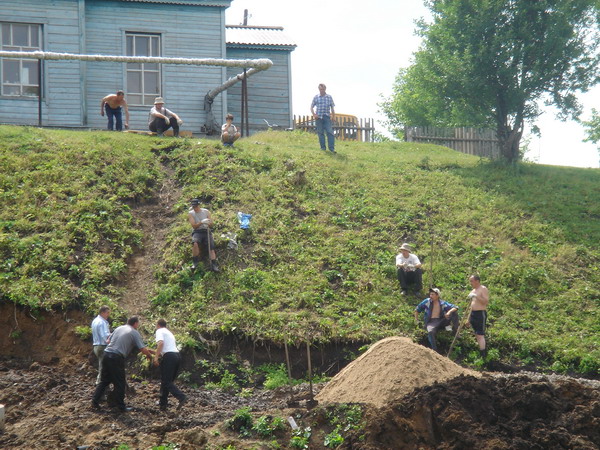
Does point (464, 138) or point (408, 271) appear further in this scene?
Answer: point (464, 138)

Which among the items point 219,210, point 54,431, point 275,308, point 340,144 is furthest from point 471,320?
point 340,144

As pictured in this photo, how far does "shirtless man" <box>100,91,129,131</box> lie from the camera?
23.9 meters

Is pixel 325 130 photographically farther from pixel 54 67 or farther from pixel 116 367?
pixel 116 367

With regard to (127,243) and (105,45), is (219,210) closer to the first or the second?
(127,243)

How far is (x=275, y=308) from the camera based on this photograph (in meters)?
16.2

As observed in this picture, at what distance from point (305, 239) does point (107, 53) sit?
452 inches

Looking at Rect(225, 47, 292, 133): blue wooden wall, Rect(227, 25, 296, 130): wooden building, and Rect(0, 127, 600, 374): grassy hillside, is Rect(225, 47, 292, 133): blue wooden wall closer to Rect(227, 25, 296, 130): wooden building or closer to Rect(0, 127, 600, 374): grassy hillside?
Rect(227, 25, 296, 130): wooden building

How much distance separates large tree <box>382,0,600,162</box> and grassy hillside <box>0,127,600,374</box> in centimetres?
354

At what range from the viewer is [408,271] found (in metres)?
17.2

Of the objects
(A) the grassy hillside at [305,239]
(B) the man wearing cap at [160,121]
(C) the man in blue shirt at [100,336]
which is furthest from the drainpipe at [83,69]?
(C) the man in blue shirt at [100,336]

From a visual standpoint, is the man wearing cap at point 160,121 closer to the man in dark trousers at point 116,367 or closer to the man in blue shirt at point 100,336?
the man in blue shirt at point 100,336

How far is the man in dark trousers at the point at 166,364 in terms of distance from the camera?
12805mm

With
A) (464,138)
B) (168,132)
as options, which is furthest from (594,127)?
(168,132)

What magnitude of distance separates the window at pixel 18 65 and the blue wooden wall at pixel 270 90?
22.5ft
